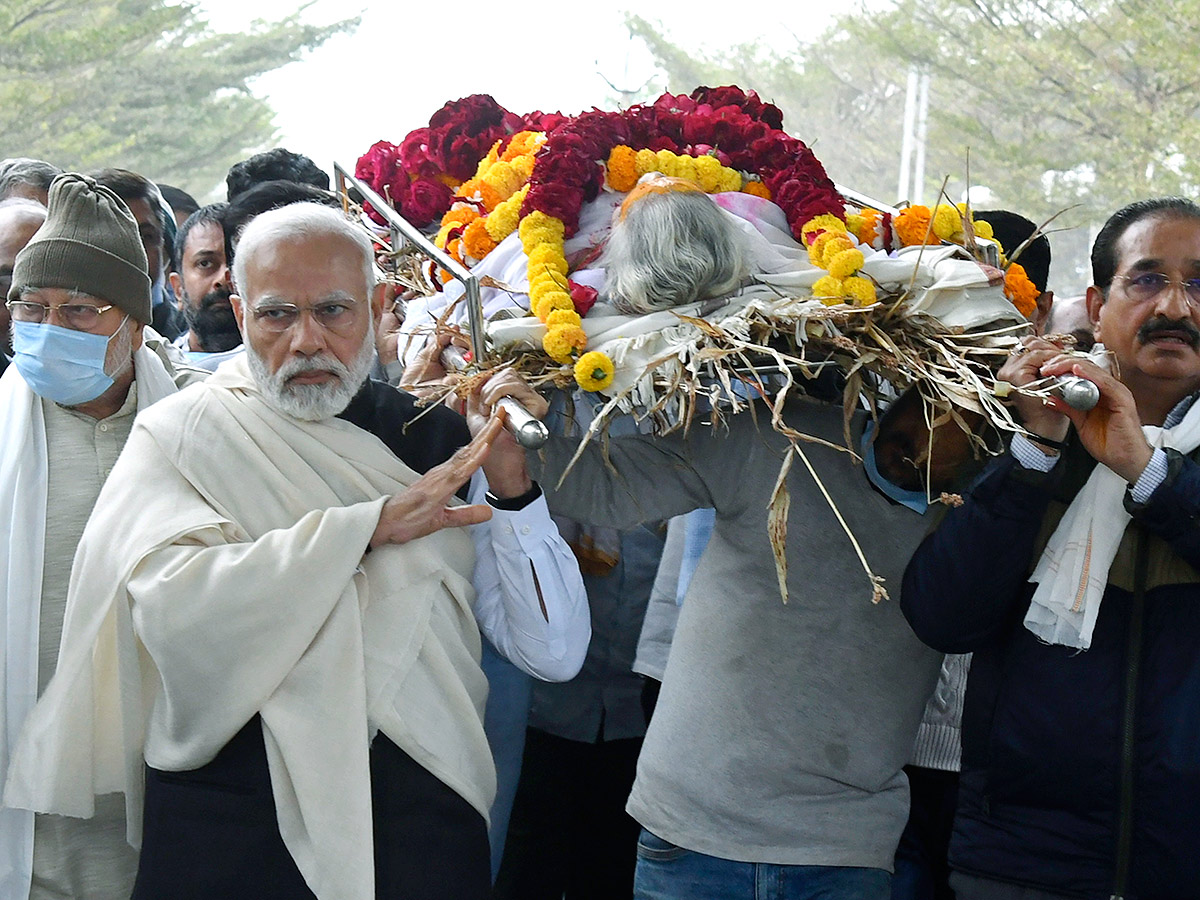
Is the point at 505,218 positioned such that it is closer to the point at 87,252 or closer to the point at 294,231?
the point at 294,231

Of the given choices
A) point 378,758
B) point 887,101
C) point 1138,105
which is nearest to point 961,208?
point 378,758

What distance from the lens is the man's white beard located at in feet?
8.00

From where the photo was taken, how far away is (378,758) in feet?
7.66

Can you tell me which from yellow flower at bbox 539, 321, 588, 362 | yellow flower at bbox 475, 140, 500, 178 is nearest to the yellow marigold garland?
yellow flower at bbox 539, 321, 588, 362

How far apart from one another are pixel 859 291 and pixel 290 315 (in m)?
1.08

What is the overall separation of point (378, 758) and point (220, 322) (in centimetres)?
186

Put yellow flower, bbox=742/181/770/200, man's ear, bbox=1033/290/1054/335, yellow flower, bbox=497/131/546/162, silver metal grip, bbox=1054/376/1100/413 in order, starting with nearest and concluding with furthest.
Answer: silver metal grip, bbox=1054/376/1100/413 → yellow flower, bbox=742/181/770/200 → yellow flower, bbox=497/131/546/162 → man's ear, bbox=1033/290/1054/335

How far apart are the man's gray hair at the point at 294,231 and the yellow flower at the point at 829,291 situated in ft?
2.93

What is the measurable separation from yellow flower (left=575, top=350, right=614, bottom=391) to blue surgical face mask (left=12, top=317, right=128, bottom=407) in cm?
117

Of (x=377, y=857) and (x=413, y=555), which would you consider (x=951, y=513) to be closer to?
(x=413, y=555)

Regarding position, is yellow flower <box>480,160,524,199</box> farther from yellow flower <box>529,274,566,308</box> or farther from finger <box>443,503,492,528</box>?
finger <box>443,503,492,528</box>

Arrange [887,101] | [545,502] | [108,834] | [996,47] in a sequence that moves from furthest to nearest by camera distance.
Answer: [887,101] → [996,47] → [108,834] → [545,502]

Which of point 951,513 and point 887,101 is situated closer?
point 951,513

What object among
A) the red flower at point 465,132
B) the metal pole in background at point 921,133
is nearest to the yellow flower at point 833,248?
the red flower at point 465,132
